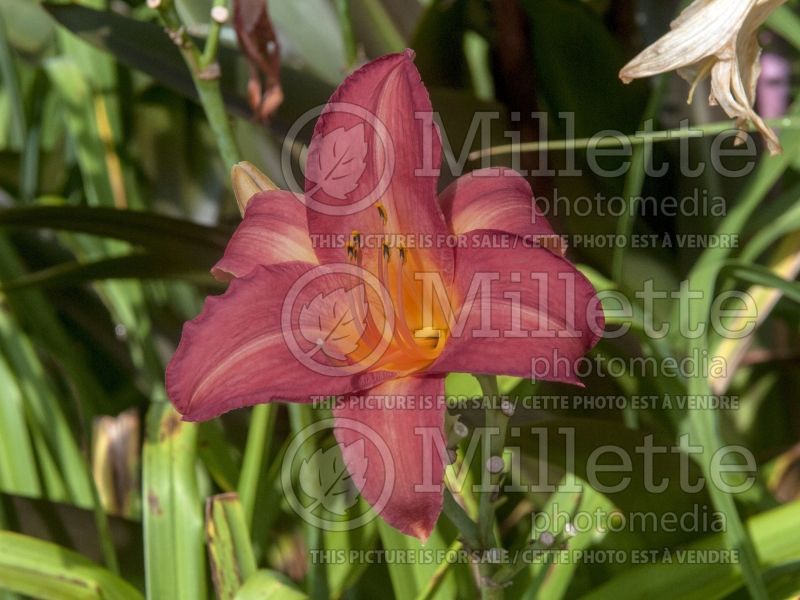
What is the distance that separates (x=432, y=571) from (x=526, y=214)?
29 cm

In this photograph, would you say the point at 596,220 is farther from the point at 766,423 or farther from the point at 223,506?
the point at 223,506

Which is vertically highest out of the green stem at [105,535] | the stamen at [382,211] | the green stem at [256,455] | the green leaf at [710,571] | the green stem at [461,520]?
the stamen at [382,211]

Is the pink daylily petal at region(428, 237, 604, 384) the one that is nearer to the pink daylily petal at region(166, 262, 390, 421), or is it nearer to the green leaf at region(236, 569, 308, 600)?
the pink daylily petal at region(166, 262, 390, 421)

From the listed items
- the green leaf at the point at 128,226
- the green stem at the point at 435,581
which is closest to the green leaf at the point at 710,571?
the green stem at the point at 435,581

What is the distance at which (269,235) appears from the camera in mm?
417

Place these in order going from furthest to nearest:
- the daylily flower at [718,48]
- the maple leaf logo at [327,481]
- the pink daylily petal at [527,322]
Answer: the maple leaf logo at [327,481]
the daylily flower at [718,48]
the pink daylily petal at [527,322]

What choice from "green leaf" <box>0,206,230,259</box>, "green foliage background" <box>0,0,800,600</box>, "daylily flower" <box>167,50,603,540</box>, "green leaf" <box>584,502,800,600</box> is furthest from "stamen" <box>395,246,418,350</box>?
"green leaf" <box>0,206,230,259</box>

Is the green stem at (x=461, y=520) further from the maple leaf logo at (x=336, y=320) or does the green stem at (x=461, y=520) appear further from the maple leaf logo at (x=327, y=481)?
the maple leaf logo at (x=327, y=481)

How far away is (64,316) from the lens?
→ 1.02 m

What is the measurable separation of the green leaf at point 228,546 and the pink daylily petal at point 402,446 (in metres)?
0.24

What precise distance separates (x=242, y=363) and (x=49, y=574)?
32cm

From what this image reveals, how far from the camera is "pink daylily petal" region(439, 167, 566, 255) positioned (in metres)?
0.39

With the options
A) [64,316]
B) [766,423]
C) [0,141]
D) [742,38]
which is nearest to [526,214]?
[742,38]

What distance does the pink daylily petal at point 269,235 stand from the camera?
0.41m
